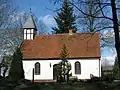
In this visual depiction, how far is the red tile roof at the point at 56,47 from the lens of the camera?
50.5m

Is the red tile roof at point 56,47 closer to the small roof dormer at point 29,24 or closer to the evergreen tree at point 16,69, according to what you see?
the small roof dormer at point 29,24

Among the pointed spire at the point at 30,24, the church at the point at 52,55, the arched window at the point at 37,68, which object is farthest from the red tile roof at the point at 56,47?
the pointed spire at the point at 30,24

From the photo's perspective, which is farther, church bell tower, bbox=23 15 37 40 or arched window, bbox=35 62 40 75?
church bell tower, bbox=23 15 37 40

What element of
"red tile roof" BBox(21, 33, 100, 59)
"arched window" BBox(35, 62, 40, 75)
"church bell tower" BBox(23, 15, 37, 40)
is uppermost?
"church bell tower" BBox(23, 15, 37, 40)

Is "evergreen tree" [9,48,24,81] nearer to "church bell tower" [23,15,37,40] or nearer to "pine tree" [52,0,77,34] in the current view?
"church bell tower" [23,15,37,40]

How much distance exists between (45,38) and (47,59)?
6.42 m

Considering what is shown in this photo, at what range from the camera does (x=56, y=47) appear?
52.6 meters

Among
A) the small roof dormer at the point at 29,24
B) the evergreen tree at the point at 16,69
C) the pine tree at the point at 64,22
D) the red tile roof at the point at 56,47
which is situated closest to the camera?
the evergreen tree at the point at 16,69

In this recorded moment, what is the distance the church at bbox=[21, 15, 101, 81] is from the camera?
49062 millimetres

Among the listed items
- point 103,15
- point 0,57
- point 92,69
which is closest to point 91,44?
point 92,69

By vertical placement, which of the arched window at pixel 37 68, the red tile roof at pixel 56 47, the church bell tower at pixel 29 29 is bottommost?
the arched window at pixel 37 68

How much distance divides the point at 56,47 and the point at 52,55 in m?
2.27

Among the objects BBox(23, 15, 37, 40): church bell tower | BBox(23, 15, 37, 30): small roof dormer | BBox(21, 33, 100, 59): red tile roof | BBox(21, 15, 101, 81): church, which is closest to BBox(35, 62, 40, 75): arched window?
BBox(21, 15, 101, 81): church

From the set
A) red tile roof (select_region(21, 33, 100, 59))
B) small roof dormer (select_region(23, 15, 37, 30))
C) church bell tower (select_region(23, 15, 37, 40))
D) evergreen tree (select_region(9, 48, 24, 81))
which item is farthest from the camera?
church bell tower (select_region(23, 15, 37, 40))
